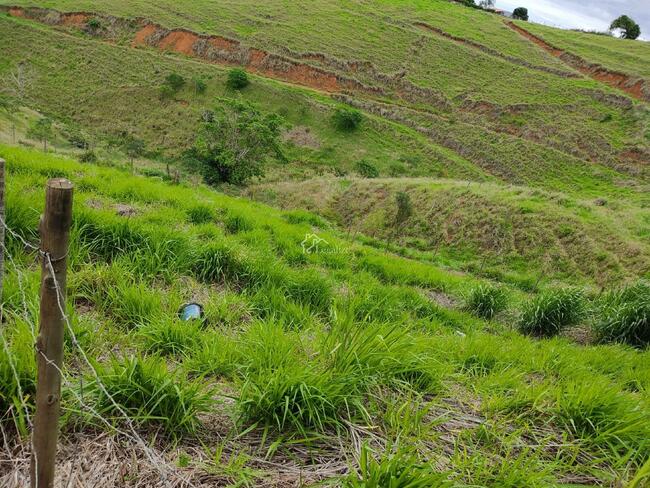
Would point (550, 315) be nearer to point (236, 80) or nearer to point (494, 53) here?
point (236, 80)

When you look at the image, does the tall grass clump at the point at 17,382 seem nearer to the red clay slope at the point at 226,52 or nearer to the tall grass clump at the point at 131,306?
the tall grass clump at the point at 131,306

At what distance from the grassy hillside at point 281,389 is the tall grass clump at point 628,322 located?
2081mm

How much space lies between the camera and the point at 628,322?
671cm

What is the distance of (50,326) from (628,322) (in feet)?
25.6

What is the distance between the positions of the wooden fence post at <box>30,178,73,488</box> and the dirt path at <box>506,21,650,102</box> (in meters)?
48.0

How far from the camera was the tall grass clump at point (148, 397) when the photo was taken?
2322 mm

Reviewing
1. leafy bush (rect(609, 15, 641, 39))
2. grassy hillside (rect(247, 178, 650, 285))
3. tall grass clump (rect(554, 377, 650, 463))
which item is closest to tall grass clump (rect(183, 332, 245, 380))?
tall grass clump (rect(554, 377, 650, 463))

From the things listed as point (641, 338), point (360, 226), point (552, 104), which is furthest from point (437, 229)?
point (552, 104)

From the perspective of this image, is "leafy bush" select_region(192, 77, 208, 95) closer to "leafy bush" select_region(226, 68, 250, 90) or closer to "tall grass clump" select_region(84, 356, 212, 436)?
"leafy bush" select_region(226, 68, 250, 90)

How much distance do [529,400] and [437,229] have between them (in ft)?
53.2

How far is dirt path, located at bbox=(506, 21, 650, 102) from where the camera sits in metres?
38.7

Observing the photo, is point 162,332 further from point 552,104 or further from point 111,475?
point 552,104

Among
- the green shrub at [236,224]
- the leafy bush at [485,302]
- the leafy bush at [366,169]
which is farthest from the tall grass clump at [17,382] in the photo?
the leafy bush at [366,169]

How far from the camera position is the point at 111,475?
6.82 feet
